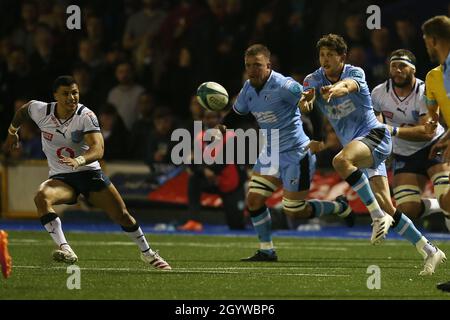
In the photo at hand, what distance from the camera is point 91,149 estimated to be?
10969 millimetres

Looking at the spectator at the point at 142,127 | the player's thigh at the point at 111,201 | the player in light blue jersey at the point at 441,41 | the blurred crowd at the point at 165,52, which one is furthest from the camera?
the spectator at the point at 142,127

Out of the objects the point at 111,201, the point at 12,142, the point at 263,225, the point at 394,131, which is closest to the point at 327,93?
the point at 394,131

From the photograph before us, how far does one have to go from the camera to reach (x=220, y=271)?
11234 millimetres

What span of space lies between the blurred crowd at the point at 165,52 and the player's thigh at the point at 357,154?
540cm

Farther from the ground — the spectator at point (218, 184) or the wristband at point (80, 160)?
the wristband at point (80, 160)

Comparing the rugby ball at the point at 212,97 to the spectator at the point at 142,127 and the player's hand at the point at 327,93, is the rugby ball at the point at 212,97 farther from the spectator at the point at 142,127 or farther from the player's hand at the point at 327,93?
the spectator at the point at 142,127

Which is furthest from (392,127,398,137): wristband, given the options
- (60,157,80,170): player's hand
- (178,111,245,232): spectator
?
(178,111,245,232): spectator

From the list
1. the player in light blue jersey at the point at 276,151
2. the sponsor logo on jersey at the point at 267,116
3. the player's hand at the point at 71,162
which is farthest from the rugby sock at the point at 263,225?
the player's hand at the point at 71,162

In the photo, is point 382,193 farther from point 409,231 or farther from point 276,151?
point 276,151

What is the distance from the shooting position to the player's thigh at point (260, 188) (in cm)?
1261

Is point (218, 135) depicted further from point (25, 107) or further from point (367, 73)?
point (367, 73)

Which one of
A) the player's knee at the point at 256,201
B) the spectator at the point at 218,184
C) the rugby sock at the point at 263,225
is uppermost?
the player's knee at the point at 256,201

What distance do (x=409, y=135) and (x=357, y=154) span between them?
1.43 metres

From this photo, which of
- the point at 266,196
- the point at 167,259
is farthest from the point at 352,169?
the point at 167,259
